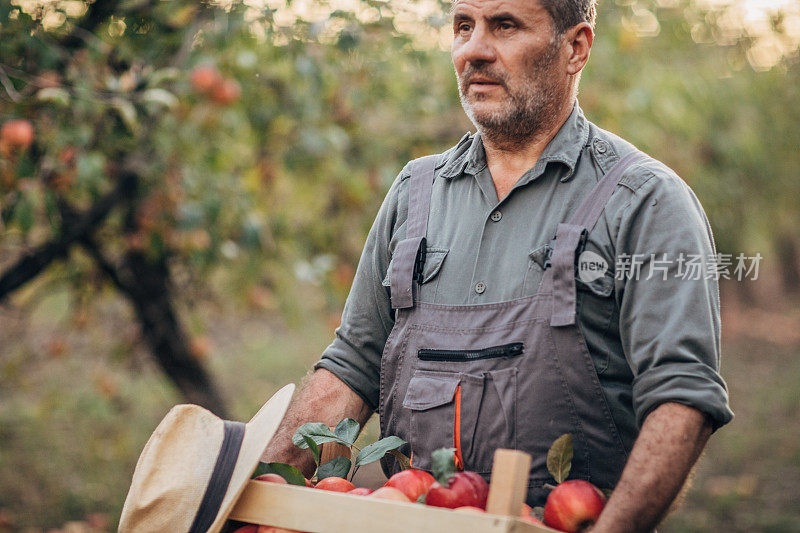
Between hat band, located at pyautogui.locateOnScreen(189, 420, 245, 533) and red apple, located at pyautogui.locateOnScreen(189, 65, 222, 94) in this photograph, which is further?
red apple, located at pyautogui.locateOnScreen(189, 65, 222, 94)

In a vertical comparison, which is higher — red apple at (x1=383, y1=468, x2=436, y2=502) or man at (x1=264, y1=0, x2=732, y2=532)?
man at (x1=264, y1=0, x2=732, y2=532)

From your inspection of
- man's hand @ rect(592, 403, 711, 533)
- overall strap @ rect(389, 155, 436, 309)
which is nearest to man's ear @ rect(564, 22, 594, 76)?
overall strap @ rect(389, 155, 436, 309)

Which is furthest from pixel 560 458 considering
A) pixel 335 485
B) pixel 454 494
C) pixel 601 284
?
pixel 335 485

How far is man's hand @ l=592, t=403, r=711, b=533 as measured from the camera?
1.51 meters

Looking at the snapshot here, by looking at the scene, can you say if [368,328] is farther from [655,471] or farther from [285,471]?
[655,471]

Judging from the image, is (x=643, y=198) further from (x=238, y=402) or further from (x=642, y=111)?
(x=238, y=402)

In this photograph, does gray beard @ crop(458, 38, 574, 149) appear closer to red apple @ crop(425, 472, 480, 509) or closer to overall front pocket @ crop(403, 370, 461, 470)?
overall front pocket @ crop(403, 370, 461, 470)

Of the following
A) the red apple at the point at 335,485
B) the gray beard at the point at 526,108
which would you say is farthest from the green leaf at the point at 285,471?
the gray beard at the point at 526,108

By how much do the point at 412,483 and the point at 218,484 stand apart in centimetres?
38

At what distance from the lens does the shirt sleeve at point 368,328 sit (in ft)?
6.87

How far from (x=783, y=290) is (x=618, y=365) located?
1990cm

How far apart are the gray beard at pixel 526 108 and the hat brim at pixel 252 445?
777mm

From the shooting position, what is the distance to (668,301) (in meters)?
1.62

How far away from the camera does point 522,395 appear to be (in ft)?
5.65
